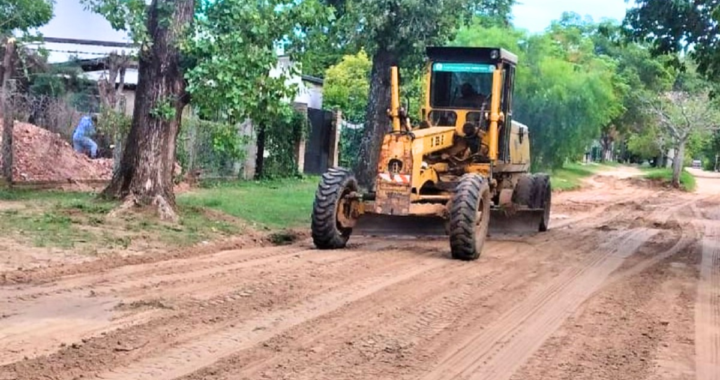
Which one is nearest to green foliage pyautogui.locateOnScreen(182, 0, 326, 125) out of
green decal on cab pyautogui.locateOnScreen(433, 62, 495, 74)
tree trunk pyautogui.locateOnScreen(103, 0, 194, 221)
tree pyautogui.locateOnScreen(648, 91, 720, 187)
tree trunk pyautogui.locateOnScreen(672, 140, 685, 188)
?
tree trunk pyautogui.locateOnScreen(103, 0, 194, 221)

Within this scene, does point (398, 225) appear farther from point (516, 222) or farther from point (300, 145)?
point (300, 145)

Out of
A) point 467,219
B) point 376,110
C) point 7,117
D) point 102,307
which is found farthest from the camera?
point 376,110

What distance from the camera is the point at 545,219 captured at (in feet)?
57.3

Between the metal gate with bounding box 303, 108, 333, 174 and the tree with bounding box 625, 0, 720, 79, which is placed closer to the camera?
the tree with bounding box 625, 0, 720, 79

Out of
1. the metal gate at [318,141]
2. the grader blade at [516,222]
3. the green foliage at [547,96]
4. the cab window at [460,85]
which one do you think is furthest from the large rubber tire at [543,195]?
the green foliage at [547,96]

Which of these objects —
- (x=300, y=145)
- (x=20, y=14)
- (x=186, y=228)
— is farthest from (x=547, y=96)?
(x=186, y=228)

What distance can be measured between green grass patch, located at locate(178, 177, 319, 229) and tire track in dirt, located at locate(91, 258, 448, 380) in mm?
5918

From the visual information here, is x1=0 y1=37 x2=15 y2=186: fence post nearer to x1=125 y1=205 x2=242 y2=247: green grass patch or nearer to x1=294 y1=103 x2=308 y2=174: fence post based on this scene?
x1=125 y1=205 x2=242 y2=247: green grass patch

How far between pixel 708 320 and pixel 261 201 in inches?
435

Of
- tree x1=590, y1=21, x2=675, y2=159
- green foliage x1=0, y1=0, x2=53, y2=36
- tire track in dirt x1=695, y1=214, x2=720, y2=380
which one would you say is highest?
tree x1=590, y1=21, x2=675, y2=159

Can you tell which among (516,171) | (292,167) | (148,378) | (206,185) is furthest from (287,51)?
(292,167)

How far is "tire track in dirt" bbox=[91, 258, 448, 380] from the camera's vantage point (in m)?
5.96

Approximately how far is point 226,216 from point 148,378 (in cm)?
913

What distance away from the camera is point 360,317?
8008 millimetres
